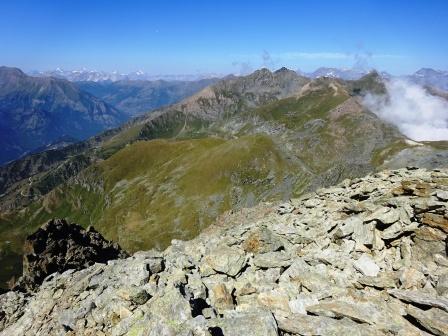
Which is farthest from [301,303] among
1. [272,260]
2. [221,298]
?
[272,260]

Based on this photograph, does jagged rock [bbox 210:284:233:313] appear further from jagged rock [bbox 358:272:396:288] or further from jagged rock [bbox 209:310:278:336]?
jagged rock [bbox 358:272:396:288]

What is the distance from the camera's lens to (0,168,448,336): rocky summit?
885 inches

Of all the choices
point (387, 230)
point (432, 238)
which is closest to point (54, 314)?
point (387, 230)

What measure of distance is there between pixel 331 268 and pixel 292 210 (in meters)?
21.2

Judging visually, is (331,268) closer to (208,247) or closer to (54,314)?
(208,247)

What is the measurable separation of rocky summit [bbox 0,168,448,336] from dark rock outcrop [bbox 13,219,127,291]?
34.7 metres

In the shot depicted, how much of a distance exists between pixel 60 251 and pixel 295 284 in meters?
78.5

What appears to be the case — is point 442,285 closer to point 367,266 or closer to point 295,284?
point 367,266

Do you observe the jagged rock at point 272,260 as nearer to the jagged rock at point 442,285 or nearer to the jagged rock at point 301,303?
the jagged rock at point 301,303

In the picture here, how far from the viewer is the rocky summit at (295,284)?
885 inches

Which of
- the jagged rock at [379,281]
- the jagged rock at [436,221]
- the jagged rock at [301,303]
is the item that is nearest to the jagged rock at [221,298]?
the jagged rock at [301,303]

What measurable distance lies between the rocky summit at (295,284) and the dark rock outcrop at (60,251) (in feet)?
114

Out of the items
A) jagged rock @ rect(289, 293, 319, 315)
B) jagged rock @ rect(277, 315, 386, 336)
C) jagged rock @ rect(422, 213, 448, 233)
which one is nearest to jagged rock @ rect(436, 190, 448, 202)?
jagged rock @ rect(422, 213, 448, 233)

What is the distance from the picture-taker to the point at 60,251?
92.9 m
